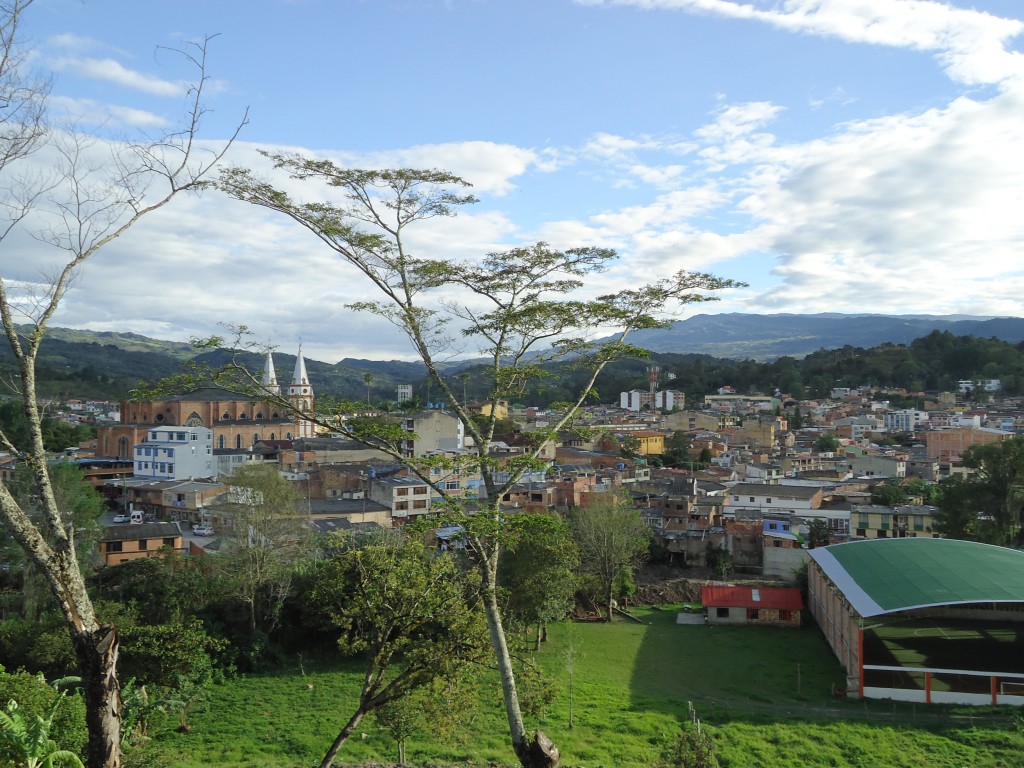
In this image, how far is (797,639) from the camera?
19531 millimetres

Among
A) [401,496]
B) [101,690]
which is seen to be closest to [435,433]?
[401,496]

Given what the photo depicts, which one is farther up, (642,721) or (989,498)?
(989,498)

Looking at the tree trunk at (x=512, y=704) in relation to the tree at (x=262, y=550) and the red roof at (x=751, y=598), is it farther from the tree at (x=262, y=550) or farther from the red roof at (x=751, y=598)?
the red roof at (x=751, y=598)

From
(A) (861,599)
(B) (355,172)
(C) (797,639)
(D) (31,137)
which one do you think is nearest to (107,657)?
(D) (31,137)

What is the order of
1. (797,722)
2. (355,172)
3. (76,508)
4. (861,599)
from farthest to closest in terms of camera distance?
(76,508) → (861,599) → (797,722) → (355,172)

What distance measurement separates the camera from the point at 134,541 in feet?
74.3

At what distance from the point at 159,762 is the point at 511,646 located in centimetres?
429

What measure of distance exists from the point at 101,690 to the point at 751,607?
63.1 ft

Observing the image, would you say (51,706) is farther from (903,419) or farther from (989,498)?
(903,419)

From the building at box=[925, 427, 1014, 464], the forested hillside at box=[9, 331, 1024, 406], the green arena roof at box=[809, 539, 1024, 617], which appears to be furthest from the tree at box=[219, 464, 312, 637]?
the forested hillside at box=[9, 331, 1024, 406]

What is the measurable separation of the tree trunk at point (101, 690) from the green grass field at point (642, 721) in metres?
5.32

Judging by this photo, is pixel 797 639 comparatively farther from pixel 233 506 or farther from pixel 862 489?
A: pixel 862 489

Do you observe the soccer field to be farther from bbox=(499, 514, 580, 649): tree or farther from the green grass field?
bbox=(499, 514, 580, 649): tree

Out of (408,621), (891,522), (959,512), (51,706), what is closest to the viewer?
(408,621)
